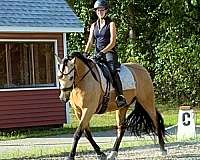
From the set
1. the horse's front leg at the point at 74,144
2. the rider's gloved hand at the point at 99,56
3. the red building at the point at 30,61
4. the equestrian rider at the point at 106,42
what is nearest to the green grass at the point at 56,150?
the equestrian rider at the point at 106,42

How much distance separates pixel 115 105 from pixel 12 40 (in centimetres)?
881

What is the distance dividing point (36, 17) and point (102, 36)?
9.24 metres

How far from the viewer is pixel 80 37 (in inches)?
1460

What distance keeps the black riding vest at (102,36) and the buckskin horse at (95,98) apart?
59 centimetres

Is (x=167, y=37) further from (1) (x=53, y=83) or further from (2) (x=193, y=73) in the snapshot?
(1) (x=53, y=83)

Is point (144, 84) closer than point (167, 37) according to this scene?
Yes

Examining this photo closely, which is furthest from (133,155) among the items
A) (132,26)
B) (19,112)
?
(132,26)

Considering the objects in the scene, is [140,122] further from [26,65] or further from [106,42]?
[26,65]

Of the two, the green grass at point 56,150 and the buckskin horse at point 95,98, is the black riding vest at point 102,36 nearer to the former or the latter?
the buckskin horse at point 95,98

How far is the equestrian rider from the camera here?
11586 millimetres

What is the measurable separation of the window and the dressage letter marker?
6.02m

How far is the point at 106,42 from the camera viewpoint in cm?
1170

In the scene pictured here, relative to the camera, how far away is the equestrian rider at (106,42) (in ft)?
38.0

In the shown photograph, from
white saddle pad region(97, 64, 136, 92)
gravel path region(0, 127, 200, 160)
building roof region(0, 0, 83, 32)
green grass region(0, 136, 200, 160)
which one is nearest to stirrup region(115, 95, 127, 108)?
white saddle pad region(97, 64, 136, 92)
